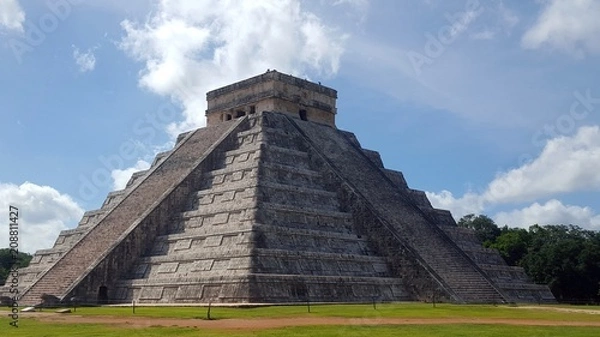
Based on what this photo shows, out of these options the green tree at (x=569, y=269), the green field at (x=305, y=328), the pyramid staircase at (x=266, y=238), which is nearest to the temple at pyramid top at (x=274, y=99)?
the pyramid staircase at (x=266, y=238)

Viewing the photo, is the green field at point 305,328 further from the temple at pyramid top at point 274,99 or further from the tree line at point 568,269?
the tree line at point 568,269

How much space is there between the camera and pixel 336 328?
14.4 meters

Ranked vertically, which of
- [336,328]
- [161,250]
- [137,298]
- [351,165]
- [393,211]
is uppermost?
[351,165]

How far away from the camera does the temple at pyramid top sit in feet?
116

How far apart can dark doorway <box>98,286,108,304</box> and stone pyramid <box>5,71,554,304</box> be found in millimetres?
78

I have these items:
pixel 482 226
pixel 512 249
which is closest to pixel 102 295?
pixel 512 249

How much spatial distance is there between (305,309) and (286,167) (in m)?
9.93

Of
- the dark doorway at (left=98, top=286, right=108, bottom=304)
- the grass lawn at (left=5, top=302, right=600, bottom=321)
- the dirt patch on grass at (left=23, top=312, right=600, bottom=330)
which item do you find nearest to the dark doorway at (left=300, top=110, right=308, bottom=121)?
the dark doorway at (left=98, top=286, right=108, bottom=304)

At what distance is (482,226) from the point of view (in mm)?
62062

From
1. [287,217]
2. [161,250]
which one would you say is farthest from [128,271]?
[287,217]

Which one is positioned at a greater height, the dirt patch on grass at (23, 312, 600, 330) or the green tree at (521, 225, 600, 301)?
the green tree at (521, 225, 600, 301)

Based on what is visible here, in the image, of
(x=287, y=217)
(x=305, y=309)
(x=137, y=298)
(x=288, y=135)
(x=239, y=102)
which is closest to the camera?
(x=305, y=309)

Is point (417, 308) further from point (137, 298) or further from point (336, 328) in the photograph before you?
point (137, 298)

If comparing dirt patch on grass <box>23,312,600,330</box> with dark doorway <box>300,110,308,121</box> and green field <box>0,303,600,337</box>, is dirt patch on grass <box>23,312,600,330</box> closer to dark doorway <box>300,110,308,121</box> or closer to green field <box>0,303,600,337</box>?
green field <box>0,303,600,337</box>
